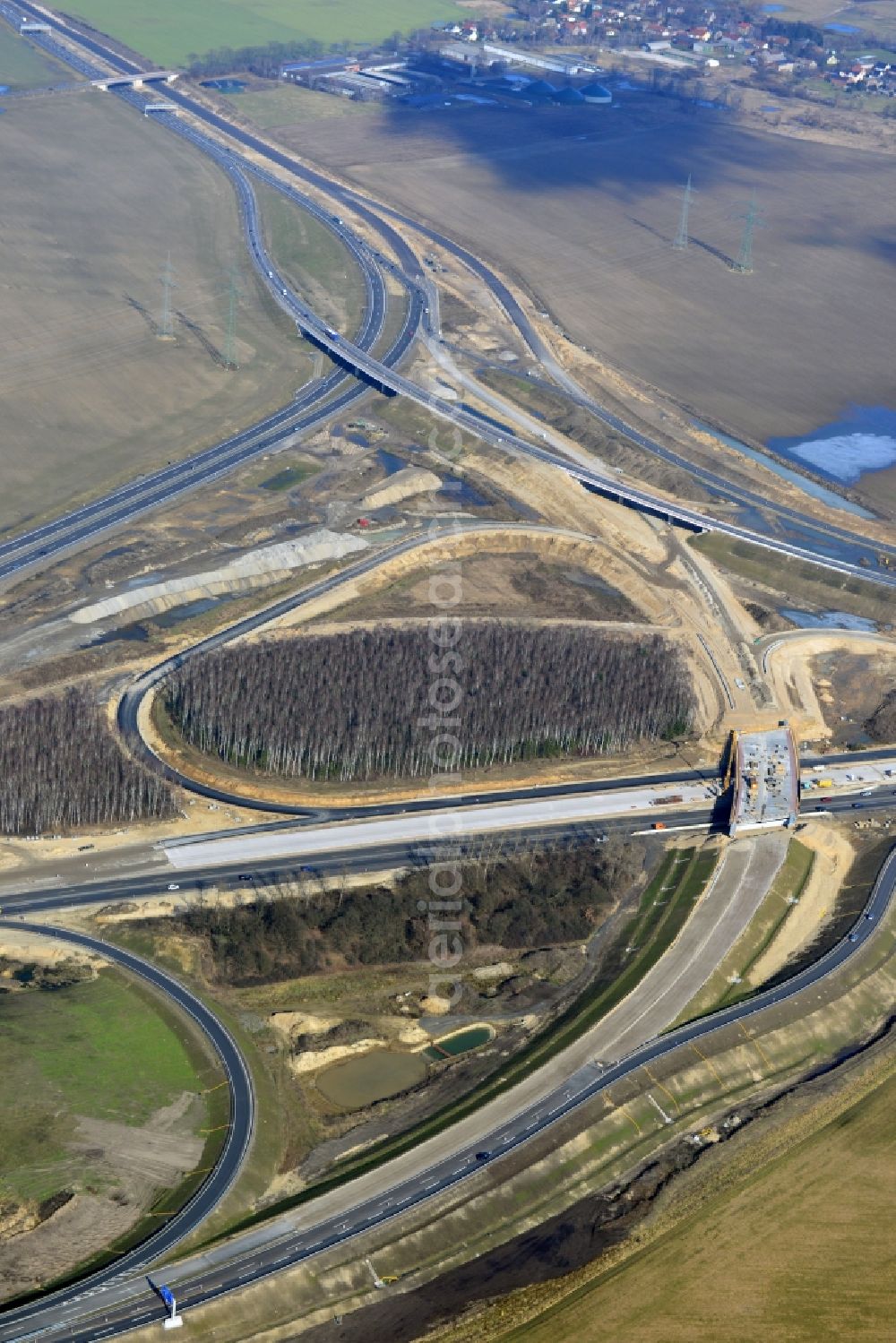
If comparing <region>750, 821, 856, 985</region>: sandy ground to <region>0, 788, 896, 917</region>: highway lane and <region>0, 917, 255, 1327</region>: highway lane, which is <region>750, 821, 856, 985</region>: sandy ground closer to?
<region>0, 788, 896, 917</region>: highway lane

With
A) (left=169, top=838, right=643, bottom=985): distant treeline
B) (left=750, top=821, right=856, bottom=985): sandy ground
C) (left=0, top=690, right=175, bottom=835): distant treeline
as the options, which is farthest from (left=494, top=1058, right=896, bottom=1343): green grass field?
(left=0, top=690, right=175, bottom=835): distant treeline

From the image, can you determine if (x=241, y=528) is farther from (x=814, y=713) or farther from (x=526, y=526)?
(x=814, y=713)

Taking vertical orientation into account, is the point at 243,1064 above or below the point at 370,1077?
above

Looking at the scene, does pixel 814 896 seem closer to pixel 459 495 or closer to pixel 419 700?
pixel 419 700

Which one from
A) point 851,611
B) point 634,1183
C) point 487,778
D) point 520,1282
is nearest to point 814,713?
point 851,611

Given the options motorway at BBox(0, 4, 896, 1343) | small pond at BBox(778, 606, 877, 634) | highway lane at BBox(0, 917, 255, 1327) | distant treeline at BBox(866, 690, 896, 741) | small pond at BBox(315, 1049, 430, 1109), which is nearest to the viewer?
motorway at BBox(0, 4, 896, 1343)

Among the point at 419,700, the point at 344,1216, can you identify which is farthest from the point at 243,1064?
the point at 419,700
